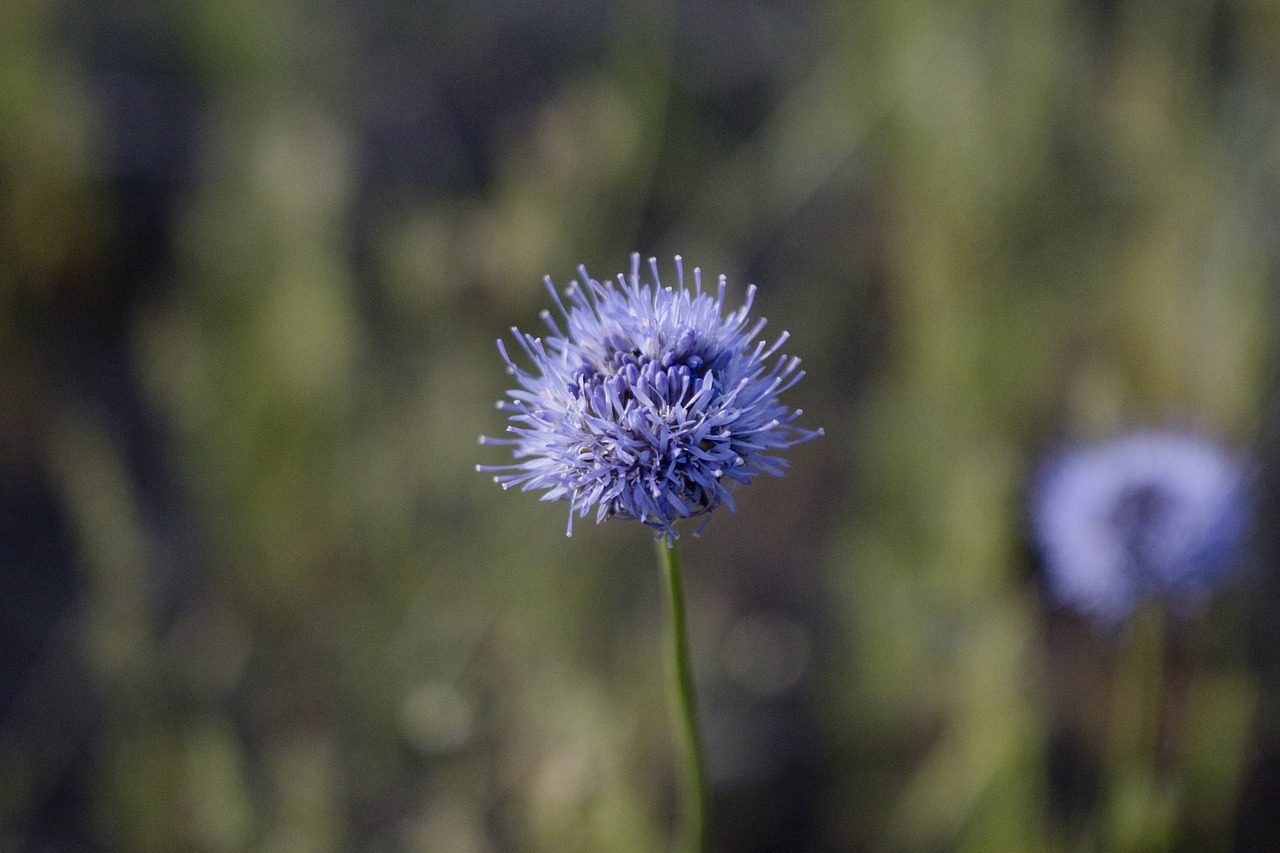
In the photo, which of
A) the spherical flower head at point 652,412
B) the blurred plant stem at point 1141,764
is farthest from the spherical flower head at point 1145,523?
the spherical flower head at point 652,412

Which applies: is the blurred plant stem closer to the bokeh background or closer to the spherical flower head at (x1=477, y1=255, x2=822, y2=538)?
the bokeh background

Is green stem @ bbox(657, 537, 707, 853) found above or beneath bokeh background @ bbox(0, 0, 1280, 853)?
beneath

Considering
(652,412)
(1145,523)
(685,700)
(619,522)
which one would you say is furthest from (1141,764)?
(619,522)

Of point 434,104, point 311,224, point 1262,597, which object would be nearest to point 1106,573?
point 1262,597

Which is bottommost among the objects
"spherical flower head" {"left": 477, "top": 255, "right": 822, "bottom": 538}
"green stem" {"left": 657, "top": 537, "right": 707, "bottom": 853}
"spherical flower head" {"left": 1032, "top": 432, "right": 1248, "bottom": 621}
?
"green stem" {"left": 657, "top": 537, "right": 707, "bottom": 853}

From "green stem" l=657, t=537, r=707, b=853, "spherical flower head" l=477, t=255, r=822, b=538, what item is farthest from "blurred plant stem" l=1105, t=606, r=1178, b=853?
"spherical flower head" l=477, t=255, r=822, b=538
